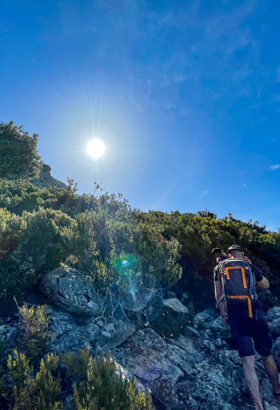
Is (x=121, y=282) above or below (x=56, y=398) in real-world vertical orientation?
above

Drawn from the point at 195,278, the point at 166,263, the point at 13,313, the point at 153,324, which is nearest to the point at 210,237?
the point at 195,278

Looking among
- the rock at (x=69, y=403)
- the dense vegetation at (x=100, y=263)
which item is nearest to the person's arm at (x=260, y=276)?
the dense vegetation at (x=100, y=263)

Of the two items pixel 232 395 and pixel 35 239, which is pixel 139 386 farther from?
pixel 35 239

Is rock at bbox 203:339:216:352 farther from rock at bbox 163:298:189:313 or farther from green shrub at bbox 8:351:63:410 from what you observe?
green shrub at bbox 8:351:63:410

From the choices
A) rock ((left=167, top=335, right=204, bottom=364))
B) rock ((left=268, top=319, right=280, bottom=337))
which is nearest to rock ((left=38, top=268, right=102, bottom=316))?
rock ((left=167, top=335, right=204, bottom=364))

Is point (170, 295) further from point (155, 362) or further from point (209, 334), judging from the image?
point (155, 362)

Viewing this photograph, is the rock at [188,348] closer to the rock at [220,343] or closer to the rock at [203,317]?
the rock at [220,343]

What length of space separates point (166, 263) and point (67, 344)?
3.64 metres

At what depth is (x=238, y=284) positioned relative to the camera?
4461mm

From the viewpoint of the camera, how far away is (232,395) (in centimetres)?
418

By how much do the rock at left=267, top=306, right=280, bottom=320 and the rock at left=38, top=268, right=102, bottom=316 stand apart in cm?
579

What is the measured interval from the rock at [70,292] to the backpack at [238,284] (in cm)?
322

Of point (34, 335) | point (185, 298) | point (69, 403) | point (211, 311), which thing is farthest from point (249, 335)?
point (34, 335)

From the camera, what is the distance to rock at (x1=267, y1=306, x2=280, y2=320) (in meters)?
6.75
